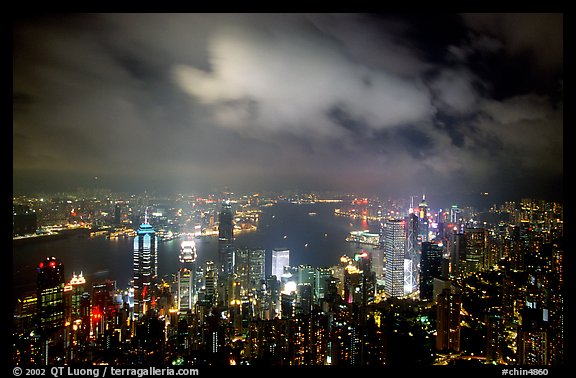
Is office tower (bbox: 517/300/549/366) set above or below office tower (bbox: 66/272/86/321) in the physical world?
below

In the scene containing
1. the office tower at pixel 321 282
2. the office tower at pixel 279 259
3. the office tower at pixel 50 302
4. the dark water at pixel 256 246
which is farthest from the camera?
the office tower at pixel 279 259

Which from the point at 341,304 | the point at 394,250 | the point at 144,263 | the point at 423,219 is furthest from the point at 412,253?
the point at 144,263

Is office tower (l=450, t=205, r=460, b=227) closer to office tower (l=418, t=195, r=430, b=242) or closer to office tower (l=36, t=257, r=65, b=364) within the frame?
office tower (l=418, t=195, r=430, b=242)

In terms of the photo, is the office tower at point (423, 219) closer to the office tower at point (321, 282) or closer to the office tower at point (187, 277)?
the office tower at point (321, 282)

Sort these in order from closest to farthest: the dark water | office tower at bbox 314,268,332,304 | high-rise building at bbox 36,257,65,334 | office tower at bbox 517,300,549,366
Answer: office tower at bbox 517,300,549,366 → high-rise building at bbox 36,257,65,334 → the dark water → office tower at bbox 314,268,332,304

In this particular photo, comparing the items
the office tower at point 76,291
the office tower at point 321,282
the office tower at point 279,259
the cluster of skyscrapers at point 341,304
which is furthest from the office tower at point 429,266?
the office tower at point 76,291

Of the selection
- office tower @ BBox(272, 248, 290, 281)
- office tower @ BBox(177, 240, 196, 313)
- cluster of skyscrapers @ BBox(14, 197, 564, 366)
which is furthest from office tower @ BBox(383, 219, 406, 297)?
office tower @ BBox(177, 240, 196, 313)

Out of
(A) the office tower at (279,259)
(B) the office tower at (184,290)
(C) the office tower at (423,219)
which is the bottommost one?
(B) the office tower at (184,290)

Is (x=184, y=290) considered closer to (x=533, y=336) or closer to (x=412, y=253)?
(x=412, y=253)

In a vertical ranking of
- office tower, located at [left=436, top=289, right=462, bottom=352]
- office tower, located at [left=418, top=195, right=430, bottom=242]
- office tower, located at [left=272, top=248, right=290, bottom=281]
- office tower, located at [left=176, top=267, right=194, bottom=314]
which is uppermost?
office tower, located at [left=418, top=195, right=430, bottom=242]
